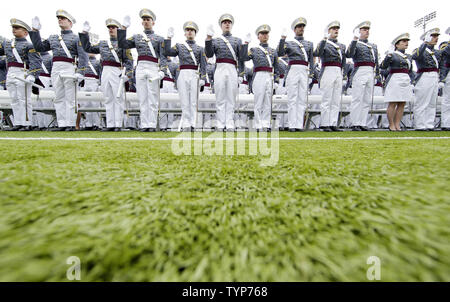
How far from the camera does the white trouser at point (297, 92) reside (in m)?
4.56

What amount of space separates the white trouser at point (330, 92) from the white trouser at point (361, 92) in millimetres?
406

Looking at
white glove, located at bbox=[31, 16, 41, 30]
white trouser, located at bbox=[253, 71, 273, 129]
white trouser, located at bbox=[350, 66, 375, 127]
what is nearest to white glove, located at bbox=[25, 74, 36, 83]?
white glove, located at bbox=[31, 16, 41, 30]

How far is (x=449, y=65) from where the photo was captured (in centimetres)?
471

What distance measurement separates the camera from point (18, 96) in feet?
15.4

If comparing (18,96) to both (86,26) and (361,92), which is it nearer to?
(86,26)

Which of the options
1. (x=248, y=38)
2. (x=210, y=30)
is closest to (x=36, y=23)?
(x=210, y=30)

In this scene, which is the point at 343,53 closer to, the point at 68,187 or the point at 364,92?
the point at 364,92

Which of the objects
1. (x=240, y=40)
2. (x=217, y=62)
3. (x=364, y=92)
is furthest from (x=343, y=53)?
(x=217, y=62)

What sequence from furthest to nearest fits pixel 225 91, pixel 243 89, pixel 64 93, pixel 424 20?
pixel 424 20
pixel 243 89
pixel 64 93
pixel 225 91

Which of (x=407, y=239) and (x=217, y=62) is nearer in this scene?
(x=407, y=239)

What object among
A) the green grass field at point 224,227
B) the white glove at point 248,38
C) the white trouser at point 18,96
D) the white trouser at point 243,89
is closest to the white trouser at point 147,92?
the white glove at point 248,38

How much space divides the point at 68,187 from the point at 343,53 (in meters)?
5.48

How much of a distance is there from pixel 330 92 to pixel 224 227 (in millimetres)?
4850
